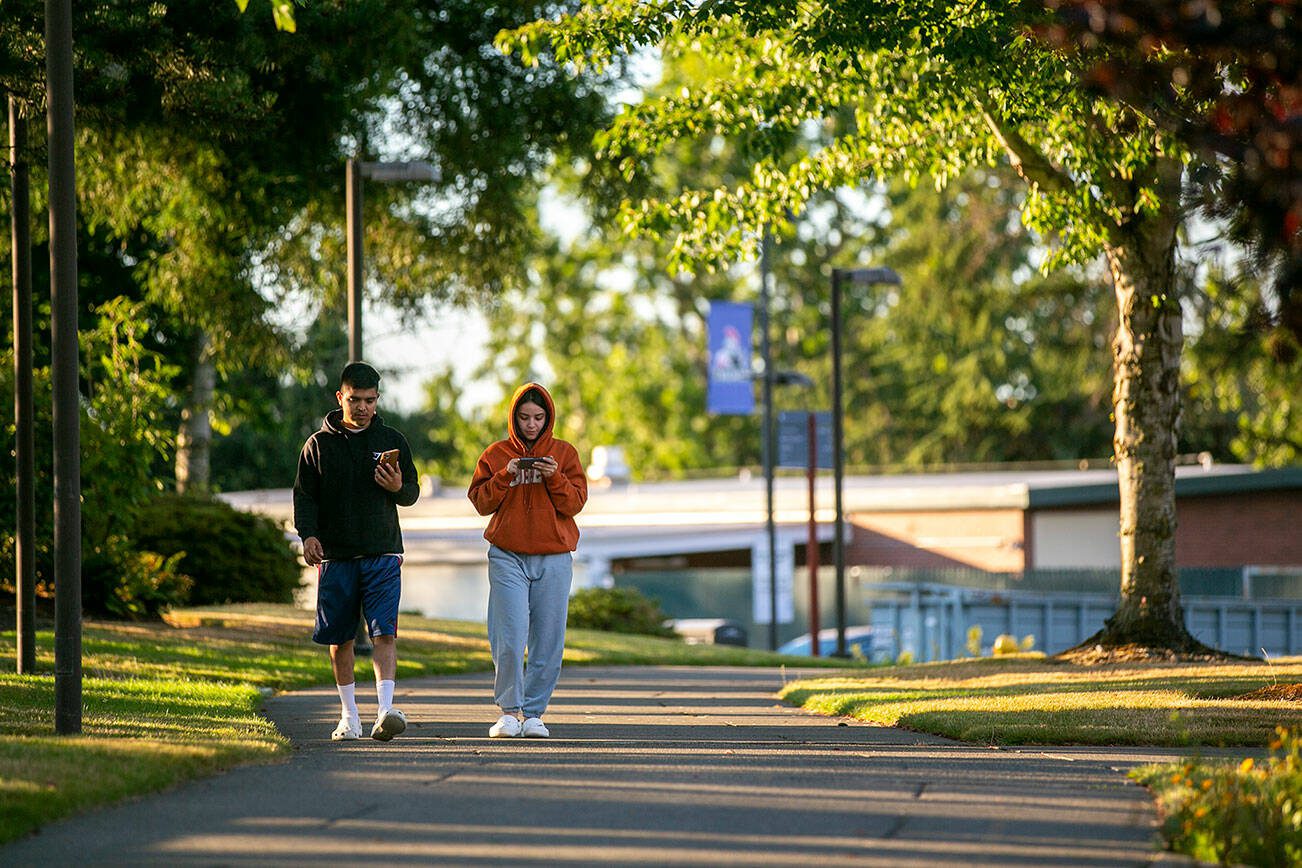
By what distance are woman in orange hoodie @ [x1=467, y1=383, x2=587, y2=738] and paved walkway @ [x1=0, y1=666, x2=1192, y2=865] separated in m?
0.32

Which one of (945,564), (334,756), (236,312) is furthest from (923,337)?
(334,756)

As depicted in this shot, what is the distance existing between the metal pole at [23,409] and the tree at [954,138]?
152 inches

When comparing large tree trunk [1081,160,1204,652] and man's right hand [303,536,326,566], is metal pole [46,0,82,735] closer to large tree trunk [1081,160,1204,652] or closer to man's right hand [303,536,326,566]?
man's right hand [303,536,326,566]

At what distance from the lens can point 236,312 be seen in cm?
2334

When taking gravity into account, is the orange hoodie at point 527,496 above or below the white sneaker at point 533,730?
above

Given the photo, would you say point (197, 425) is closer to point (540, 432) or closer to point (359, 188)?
point (359, 188)

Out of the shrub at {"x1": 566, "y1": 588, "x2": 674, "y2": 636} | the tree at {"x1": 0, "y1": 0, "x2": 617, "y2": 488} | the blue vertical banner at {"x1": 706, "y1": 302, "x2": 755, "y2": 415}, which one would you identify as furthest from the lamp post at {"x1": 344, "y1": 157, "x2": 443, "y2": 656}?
the blue vertical banner at {"x1": 706, "y1": 302, "x2": 755, "y2": 415}

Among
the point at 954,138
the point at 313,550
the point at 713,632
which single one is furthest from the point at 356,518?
the point at 713,632

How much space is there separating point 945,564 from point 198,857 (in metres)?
37.0

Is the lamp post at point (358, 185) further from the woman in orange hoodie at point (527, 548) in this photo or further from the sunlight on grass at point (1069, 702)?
the woman in orange hoodie at point (527, 548)

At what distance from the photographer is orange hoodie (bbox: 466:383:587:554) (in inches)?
370

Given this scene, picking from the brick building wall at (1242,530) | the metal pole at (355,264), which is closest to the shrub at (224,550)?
the metal pole at (355,264)

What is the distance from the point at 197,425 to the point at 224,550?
4492 millimetres

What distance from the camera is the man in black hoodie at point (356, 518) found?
9.18 metres
